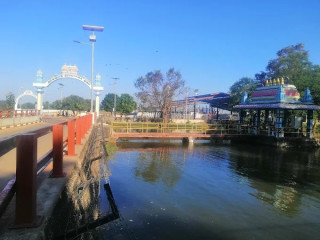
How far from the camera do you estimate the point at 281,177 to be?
43.2 ft

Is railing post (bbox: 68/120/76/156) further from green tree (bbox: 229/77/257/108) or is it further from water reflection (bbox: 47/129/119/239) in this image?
green tree (bbox: 229/77/257/108)

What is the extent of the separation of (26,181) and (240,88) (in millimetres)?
40334

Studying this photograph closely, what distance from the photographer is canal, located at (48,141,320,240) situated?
23.3ft

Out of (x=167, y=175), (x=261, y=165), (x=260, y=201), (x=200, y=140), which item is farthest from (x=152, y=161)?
(x=200, y=140)

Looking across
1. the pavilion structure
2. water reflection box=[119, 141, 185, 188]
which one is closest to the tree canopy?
the pavilion structure

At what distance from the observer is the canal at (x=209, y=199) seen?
709 centimetres

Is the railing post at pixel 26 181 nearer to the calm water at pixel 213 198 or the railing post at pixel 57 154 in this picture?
the railing post at pixel 57 154

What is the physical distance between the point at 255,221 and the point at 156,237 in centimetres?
293

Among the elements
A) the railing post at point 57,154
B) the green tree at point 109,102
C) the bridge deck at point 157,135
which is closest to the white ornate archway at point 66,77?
the bridge deck at point 157,135

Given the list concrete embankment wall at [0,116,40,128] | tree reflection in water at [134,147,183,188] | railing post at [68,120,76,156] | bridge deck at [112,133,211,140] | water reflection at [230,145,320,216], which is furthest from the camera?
bridge deck at [112,133,211,140]

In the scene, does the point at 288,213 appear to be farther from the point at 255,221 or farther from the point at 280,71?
the point at 280,71

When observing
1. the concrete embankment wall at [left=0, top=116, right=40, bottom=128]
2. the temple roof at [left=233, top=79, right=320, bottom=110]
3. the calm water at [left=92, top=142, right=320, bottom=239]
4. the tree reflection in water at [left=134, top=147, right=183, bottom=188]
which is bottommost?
the calm water at [left=92, top=142, right=320, bottom=239]

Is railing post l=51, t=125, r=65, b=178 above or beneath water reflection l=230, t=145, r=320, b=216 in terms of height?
above

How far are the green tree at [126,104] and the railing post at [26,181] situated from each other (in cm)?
5965
